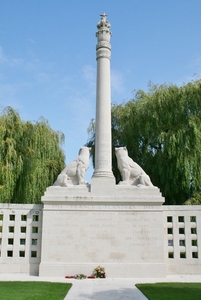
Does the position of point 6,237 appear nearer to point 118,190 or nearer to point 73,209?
point 73,209

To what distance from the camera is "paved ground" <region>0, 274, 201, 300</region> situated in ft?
31.6

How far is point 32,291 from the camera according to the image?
1017 centimetres

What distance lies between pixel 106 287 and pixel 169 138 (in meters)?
12.6

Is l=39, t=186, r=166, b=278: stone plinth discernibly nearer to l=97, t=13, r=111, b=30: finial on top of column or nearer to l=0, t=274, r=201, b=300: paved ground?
l=0, t=274, r=201, b=300: paved ground

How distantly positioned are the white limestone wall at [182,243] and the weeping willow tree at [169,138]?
4841mm

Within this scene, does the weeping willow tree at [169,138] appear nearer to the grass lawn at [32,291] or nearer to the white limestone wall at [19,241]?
the white limestone wall at [19,241]

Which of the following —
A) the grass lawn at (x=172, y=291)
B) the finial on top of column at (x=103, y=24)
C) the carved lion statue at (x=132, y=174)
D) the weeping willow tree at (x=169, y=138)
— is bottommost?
the grass lawn at (x=172, y=291)

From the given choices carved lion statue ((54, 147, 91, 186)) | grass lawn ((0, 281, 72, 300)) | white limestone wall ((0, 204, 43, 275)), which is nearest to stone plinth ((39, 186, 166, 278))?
carved lion statue ((54, 147, 91, 186))

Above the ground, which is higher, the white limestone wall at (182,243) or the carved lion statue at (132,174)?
the carved lion statue at (132,174)

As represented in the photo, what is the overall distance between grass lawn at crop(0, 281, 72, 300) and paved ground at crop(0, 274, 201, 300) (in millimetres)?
325

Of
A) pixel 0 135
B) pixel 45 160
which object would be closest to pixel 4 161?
pixel 0 135

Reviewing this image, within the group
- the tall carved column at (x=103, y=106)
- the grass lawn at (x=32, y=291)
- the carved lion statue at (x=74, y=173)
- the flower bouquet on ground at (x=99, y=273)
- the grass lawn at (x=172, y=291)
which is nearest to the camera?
the grass lawn at (x=32, y=291)

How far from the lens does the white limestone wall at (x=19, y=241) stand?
15305 millimetres

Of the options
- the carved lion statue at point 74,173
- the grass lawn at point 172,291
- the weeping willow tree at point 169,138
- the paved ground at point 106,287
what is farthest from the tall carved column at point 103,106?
the weeping willow tree at point 169,138
